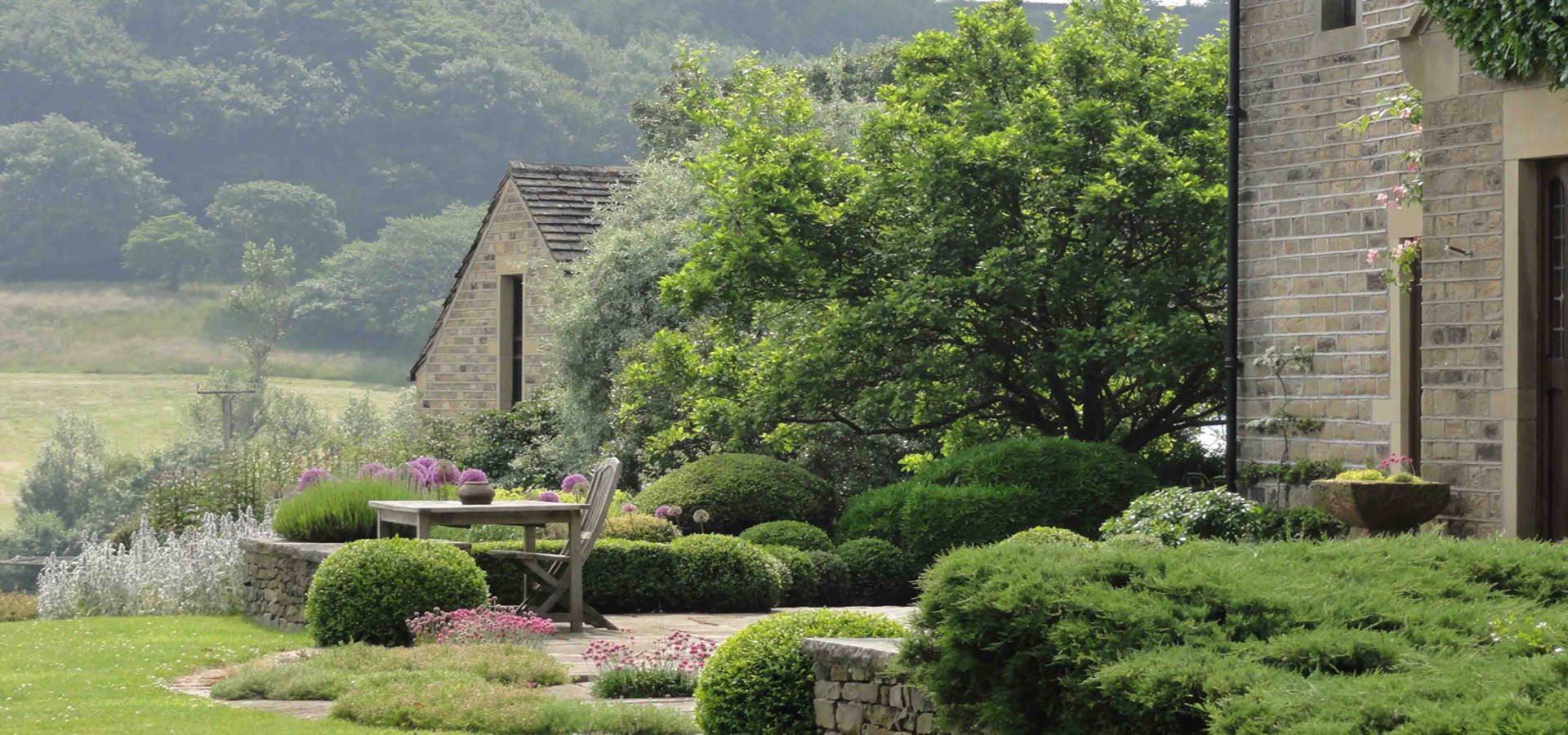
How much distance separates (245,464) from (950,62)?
8.47 metres

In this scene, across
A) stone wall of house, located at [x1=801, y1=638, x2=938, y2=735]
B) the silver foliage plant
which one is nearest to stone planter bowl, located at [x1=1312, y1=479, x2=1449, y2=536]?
stone wall of house, located at [x1=801, y1=638, x2=938, y2=735]

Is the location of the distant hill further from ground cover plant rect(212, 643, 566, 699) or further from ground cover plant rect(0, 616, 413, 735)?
ground cover plant rect(212, 643, 566, 699)

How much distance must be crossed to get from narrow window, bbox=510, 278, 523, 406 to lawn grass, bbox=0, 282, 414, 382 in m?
57.0

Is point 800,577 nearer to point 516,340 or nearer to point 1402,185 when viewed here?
point 1402,185

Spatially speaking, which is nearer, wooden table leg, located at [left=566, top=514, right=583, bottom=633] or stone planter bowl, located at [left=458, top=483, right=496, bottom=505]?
wooden table leg, located at [left=566, top=514, right=583, bottom=633]

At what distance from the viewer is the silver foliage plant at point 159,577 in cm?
1430

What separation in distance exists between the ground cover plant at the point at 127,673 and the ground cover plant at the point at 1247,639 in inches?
124

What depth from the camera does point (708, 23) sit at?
8838cm

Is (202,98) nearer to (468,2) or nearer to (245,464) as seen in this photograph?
(468,2)

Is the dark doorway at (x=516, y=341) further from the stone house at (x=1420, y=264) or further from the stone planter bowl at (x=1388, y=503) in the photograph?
the stone planter bowl at (x=1388, y=503)

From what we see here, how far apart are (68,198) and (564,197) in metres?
65.4

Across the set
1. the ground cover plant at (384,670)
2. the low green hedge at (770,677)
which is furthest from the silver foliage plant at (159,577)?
the low green hedge at (770,677)

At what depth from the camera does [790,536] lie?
1520 centimetres

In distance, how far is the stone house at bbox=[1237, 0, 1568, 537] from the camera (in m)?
9.56
